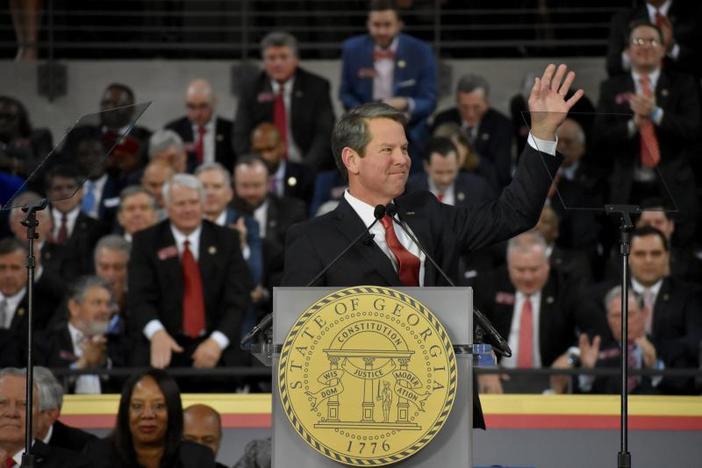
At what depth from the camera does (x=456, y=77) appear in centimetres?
1111

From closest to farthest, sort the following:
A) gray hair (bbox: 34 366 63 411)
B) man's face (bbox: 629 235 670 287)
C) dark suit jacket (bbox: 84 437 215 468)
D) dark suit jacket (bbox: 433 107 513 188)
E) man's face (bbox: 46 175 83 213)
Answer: man's face (bbox: 46 175 83 213), dark suit jacket (bbox: 84 437 215 468), gray hair (bbox: 34 366 63 411), man's face (bbox: 629 235 670 287), dark suit jacket (bbox: 433 107 513 188)

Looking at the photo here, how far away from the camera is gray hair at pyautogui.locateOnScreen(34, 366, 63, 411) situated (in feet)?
20.6

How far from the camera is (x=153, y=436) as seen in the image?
604 cm

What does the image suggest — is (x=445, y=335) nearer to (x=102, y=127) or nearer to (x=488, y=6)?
(x=102, y=127)

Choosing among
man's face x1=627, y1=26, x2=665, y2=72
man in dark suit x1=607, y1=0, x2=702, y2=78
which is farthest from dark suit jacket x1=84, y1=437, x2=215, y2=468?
man in dark suit x1=607, y1=0, x2=702, y2=78

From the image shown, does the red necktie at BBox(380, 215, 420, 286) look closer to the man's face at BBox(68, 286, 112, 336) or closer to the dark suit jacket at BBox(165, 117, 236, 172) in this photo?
the man's face at BBox(68, 286, 112, 336)

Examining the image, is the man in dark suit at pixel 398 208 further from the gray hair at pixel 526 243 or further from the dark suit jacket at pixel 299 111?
the dark suit jacket at pixel 299 111

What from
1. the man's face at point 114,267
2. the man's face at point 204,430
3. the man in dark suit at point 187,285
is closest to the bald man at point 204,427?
the man's face at point 204,430

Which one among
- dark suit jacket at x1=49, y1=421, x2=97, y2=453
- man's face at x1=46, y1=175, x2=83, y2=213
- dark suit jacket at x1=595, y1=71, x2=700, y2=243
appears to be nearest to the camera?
man's face at x1=46, y1=175, x2=83, y2=213

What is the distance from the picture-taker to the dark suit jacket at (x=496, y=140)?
32.1 feet

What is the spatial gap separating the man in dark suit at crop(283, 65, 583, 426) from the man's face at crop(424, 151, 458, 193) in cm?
425

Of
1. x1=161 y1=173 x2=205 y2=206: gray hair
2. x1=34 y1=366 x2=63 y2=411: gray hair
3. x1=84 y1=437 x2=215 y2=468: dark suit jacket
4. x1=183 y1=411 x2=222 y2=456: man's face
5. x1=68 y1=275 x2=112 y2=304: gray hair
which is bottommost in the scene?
x1=84 y1=437 x2=215 y2=468: dark suit jacket

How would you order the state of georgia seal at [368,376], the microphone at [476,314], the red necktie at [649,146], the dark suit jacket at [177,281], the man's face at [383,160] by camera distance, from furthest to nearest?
the dark suit jacket at [177,281] < the red necktie at [649,146] < the man's face at [383,160] < the microphone at [476,314] < the state of georgia seal at [368,376]

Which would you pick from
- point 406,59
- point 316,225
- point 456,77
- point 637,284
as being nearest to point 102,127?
point 316,225
